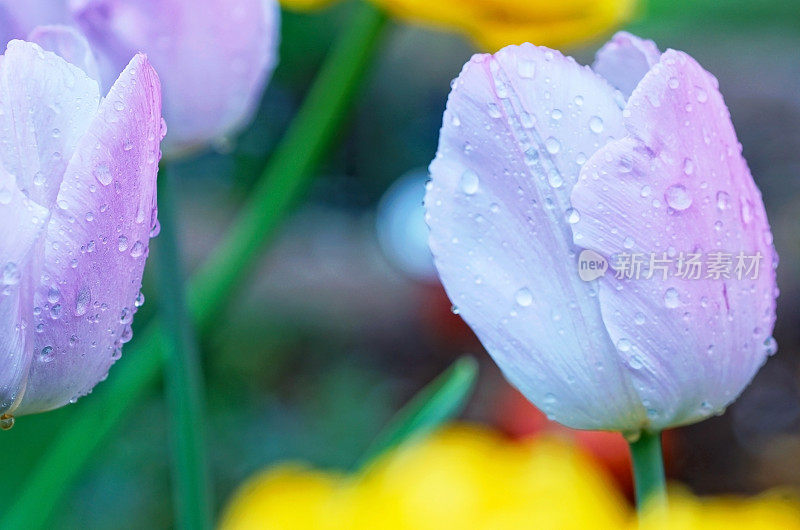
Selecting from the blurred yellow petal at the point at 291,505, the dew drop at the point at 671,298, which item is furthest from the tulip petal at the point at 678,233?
the blurred yellow petal at the point at 291,505

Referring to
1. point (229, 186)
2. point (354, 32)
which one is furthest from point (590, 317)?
point (229, 186)

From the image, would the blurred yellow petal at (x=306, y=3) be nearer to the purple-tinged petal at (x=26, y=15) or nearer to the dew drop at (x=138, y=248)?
the purple-tinged petal at (x=26, y=15)

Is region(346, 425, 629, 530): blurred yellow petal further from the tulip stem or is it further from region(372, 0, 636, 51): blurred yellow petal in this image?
region(372, 0, 636, 51): blurred yellow petal

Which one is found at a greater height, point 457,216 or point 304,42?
point 457,216

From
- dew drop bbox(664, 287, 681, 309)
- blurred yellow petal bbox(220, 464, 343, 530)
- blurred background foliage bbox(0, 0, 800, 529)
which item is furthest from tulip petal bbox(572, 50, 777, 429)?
blurred background foliage bbox(0, 0, 800, 529)

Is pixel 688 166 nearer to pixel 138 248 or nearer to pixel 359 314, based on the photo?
pixel 138 248

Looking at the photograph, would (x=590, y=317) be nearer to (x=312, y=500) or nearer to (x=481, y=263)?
(x=481, y=263)

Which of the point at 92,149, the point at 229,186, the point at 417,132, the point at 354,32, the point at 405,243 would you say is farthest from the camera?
the point at 417,132
